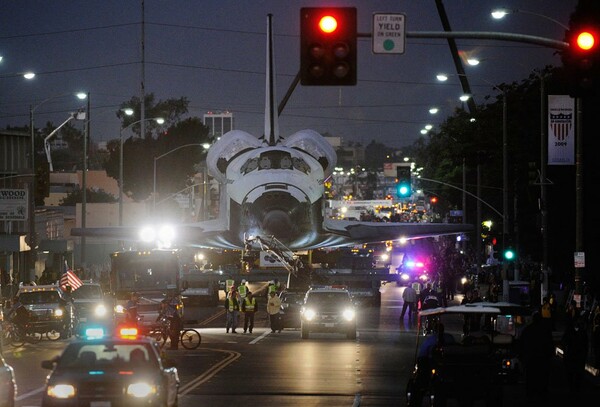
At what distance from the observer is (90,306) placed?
46.9 meters

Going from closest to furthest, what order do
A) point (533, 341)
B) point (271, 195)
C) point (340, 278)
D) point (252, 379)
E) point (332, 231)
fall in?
1. point (533, 341)
2. point (252, 379)
3. point (271, 195)
4. point (332, 231)
5. point (340, 278)

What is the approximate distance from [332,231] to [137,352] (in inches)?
1306

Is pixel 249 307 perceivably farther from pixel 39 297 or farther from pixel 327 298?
pixel 39 297

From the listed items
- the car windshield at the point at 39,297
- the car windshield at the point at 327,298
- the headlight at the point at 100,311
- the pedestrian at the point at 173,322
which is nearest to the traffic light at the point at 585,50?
the pedestrian at the point at 173,322

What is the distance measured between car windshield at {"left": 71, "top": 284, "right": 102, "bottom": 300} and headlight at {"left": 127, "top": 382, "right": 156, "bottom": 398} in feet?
115

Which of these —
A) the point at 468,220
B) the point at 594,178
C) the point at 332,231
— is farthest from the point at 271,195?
the point at 468,220

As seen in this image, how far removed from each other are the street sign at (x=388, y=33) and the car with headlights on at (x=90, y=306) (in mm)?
22858

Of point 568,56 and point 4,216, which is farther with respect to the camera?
point 4,216

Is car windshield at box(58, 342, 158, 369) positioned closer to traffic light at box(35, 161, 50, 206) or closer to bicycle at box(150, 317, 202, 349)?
bicycle at box(150, 317, 202, 349)

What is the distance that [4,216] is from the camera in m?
59.8

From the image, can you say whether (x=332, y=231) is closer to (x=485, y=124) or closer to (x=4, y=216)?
(x=4, y=216)

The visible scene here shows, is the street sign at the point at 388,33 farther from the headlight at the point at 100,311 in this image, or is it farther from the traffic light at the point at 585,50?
the headlight at the point at 100,311

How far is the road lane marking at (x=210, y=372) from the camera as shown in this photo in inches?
946

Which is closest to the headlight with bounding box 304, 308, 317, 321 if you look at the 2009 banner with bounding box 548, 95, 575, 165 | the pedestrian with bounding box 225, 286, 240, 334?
the pedestrian with bounding box 225, 286, 240, 334
